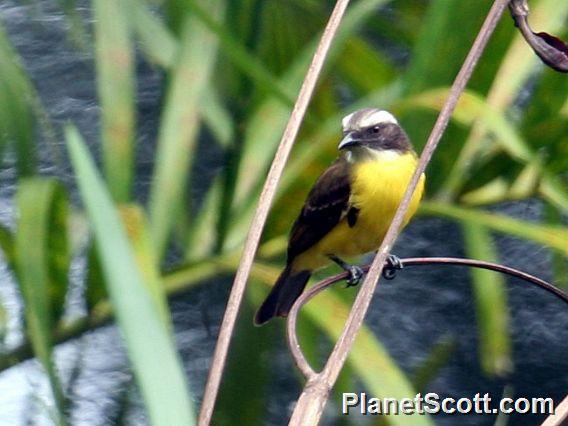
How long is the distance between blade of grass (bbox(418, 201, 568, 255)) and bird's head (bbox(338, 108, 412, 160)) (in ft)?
0.58

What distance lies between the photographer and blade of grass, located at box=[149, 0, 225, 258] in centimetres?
104

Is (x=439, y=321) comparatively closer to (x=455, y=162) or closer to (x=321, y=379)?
(x=455, y=162)

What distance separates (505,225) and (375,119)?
225 millimetres

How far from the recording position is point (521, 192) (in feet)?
3.61

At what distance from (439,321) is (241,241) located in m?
0.62

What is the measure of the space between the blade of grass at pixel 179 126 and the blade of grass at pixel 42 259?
9cm

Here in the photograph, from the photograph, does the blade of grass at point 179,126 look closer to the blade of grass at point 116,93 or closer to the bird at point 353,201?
the blade of grass at point 116,93

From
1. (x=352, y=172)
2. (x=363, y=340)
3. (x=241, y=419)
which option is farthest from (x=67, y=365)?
(x=352, y=172)

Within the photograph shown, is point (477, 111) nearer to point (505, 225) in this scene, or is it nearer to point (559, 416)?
point (505, 225)

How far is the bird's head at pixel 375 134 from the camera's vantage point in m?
0.77

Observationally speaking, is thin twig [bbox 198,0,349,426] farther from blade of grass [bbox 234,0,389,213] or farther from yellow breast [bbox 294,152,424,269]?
blade of grass [bbox 234,0,389,213]

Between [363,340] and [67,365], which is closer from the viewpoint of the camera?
[363,340]

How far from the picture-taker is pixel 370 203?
2.78 feet

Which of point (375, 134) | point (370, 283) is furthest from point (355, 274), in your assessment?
point (370, 283)
